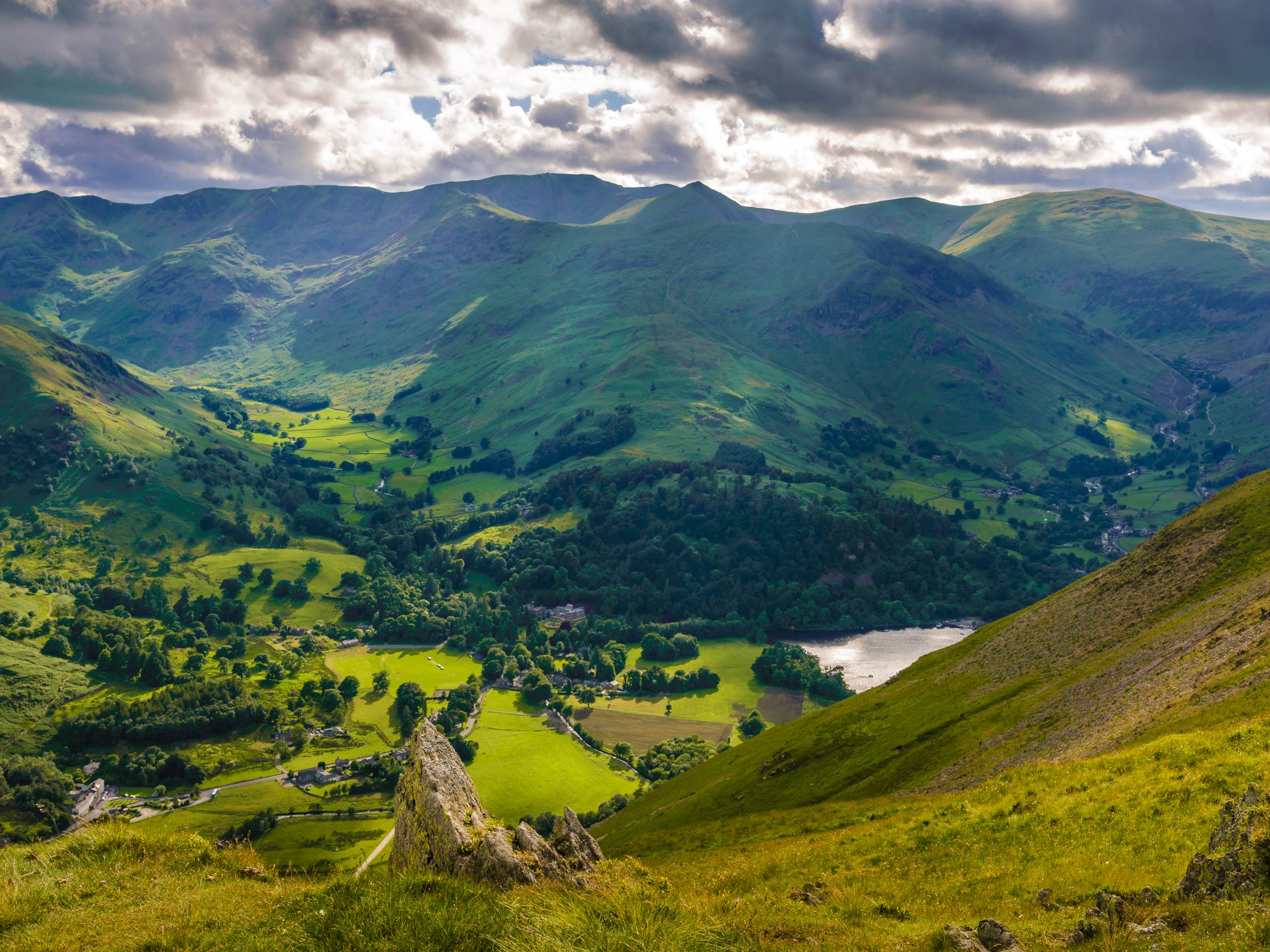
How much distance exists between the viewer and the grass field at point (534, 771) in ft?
429

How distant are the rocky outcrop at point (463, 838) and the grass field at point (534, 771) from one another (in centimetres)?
10302

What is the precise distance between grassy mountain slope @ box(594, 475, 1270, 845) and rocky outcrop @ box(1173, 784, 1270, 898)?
19138 millimetres

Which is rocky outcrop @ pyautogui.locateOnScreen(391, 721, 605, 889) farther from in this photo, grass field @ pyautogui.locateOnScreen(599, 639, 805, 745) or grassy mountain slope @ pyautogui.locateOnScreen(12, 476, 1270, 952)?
grass field @ pyautogui.locateOnScreen(599, 639, 805, 745)

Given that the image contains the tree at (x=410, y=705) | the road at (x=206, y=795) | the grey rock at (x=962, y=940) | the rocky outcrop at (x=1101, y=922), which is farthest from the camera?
the tree at (x=410, y=705)

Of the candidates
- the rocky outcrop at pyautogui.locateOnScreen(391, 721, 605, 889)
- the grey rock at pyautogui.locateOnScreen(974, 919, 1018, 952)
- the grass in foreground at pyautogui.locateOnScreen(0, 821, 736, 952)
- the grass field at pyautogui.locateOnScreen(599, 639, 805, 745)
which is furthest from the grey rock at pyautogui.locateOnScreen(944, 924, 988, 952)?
the grass field at pyautogui.locateOnScreen(599, 639, 805, 745)

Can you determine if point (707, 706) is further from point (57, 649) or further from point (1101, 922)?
point (1101, 922)

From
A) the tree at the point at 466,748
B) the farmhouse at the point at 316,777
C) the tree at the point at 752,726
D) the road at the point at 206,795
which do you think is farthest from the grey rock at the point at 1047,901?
the tree at the point at 752,726

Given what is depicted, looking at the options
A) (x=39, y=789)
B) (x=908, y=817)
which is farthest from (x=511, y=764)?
(x=908, y=817)

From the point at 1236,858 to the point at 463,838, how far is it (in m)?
22.3

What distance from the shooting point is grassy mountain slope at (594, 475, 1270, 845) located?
151ft

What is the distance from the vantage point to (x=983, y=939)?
2252 cm

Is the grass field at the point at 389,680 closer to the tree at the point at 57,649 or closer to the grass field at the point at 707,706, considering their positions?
the grass field at the point at 707,706

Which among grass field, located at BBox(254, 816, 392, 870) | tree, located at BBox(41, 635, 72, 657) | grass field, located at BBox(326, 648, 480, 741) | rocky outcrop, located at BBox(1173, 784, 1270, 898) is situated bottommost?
grass field, located at BBox(326, 648, 480, 741)

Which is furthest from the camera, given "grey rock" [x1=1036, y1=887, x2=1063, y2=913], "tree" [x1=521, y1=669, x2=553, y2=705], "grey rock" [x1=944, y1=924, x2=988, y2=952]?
"tree" [x1=521, y1=669, x2=553, y2=705]
